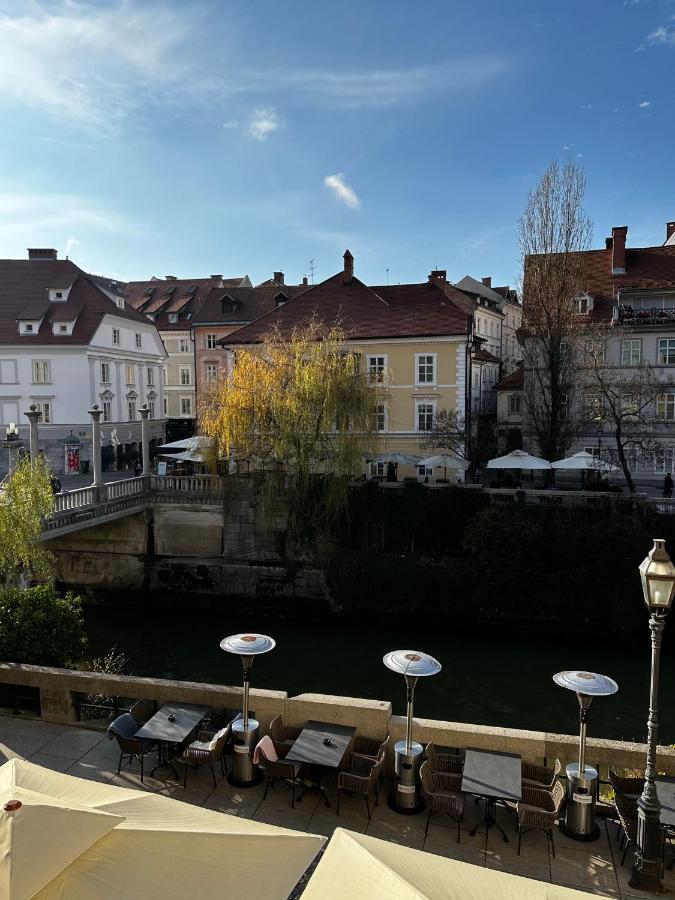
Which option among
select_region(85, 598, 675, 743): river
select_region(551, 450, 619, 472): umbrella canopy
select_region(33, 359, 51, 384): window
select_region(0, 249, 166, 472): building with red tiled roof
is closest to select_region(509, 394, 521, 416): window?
select_region(551, 450, 619, 472): umbrella canopy

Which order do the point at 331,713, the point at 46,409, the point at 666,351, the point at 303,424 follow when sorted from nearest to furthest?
the point at 331,713
the point at 303,424
the point at 666,351
the point at 46,409

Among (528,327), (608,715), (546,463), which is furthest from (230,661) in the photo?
(528,327)

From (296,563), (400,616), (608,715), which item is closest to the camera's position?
(608,715)

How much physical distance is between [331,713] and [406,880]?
169 inches

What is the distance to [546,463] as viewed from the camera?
25453mm

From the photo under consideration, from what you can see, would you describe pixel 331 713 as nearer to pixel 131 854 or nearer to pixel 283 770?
pixel 283 770

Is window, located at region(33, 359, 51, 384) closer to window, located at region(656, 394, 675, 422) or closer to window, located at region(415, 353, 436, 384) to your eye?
window, located at region(415, 353, 436, 384)

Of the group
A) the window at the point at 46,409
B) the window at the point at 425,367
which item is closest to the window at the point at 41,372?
the window at the point at 46,409

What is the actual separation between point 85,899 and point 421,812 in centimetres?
432

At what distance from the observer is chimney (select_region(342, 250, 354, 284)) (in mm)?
34625

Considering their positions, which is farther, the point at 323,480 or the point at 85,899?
the point at 323,480

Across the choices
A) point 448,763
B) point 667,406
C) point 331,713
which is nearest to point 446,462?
point 667,406

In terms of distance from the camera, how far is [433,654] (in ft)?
66.2

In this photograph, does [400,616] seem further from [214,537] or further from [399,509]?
[214,537]
